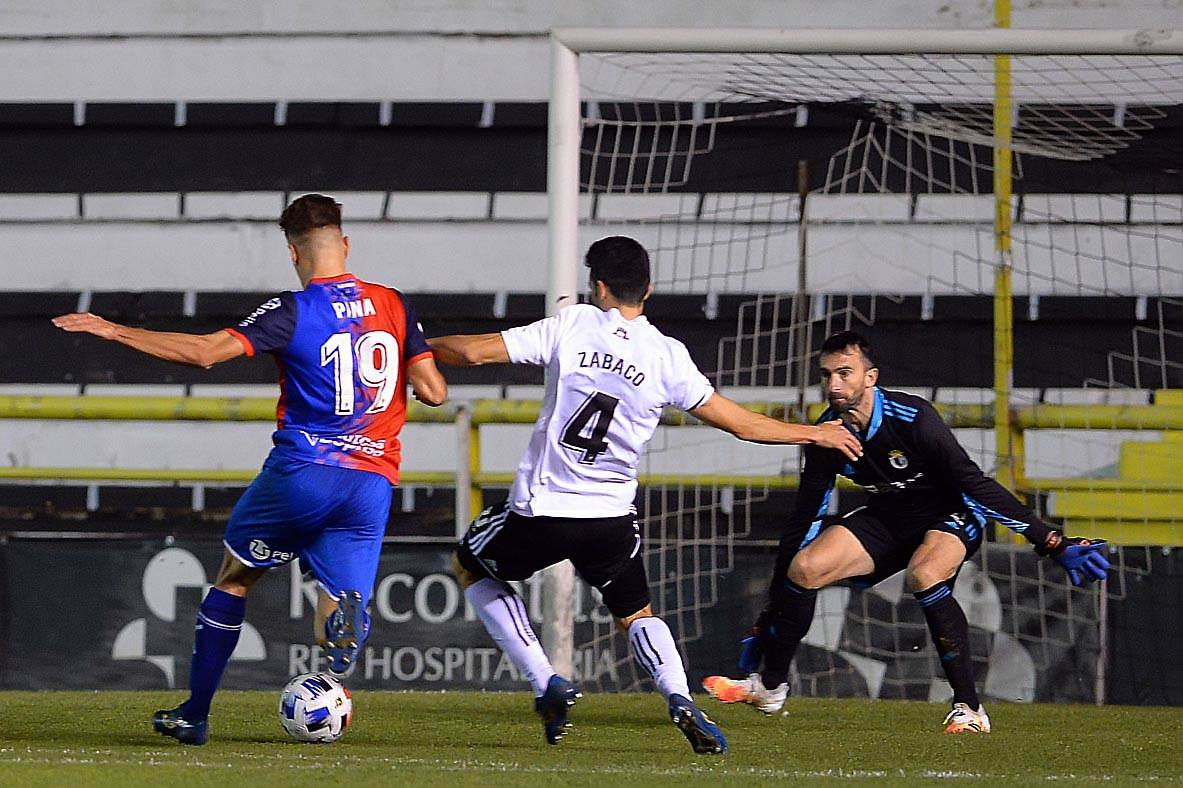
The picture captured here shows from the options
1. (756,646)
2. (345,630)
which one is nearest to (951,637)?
(756,646)

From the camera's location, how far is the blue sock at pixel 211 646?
4.69 m

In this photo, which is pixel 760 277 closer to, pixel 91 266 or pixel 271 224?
pixel 271 224

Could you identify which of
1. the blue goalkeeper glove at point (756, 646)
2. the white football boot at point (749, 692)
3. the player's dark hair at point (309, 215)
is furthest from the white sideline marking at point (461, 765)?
the blue goalkeeper glove at point (756, 646)

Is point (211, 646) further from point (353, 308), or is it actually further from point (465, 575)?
point (353, 308)

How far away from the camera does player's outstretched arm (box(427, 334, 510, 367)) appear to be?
15.5 ft

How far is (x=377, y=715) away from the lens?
602 centimetres

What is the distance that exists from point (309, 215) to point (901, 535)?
8.65 feet

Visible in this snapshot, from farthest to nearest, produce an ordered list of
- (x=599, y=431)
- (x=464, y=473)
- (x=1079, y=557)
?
(x=464, y=473), (x=1079, y=557), (x=599, y=431)

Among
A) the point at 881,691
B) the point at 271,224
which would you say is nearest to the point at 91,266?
the point at 271,224

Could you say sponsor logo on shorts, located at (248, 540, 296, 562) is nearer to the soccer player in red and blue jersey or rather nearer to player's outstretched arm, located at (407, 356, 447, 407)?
the soccer player in red and blue jersey

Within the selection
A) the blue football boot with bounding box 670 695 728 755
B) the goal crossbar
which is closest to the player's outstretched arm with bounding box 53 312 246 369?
the blue football boot with bounding box 670 695 728 755

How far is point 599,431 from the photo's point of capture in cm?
472

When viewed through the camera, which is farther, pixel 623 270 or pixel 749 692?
pixel 749 692

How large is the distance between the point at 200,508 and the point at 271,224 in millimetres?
1745
